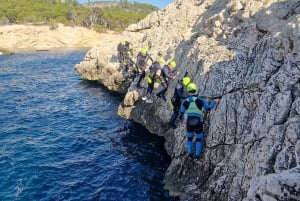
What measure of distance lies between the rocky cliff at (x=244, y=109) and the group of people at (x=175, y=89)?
26.0 inches

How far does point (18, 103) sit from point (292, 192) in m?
30.3

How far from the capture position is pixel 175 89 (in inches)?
805

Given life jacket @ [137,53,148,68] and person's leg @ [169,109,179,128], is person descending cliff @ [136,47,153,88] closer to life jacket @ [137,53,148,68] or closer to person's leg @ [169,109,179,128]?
life jacket @ [137,53,148,68]

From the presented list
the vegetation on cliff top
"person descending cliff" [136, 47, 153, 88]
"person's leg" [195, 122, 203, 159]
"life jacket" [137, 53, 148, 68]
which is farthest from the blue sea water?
the vegetation on cliff top

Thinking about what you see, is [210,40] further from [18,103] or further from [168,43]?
[18,103]

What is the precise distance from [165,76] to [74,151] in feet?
26.0

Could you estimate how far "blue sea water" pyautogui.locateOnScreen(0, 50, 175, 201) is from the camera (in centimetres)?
1770

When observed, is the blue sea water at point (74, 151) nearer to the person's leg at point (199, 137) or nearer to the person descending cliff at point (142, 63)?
the person's leg at point (199, 137)

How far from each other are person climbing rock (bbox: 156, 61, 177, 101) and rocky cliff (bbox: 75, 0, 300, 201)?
449 mm

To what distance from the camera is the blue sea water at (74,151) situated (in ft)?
58.1

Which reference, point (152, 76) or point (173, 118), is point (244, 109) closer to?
point (173, 118)

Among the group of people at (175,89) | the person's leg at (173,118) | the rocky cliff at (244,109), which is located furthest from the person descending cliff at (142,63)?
the person's leg at (173,118)

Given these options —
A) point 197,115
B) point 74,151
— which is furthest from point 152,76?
point 197,115

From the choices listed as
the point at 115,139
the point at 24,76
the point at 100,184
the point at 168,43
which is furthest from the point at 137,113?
the point at 24,76
